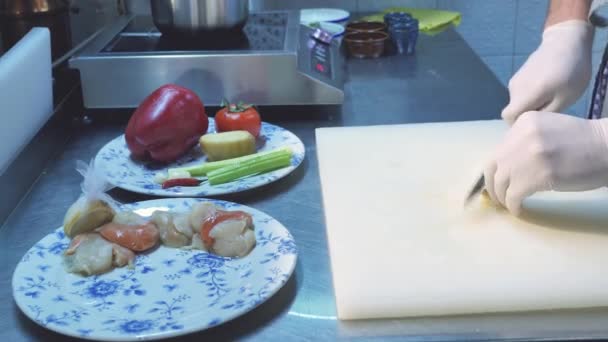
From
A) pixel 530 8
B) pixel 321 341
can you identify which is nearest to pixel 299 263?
pixel 321 341

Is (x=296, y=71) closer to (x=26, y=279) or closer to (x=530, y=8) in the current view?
(x=26, y=279)

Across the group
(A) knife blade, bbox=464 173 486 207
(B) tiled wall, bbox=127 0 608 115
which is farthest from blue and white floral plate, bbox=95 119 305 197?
(B) tiled wall, bbox=127 0 608 115

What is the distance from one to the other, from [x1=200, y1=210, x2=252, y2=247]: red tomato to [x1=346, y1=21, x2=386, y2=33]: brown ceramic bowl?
781 millimetres

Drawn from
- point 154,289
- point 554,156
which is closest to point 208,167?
point 154,289

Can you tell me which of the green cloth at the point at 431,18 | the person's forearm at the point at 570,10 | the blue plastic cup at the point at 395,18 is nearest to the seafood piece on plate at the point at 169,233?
the person's forearm at the point at 570,10

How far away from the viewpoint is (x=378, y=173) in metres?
0.85

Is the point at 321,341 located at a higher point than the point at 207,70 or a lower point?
lower

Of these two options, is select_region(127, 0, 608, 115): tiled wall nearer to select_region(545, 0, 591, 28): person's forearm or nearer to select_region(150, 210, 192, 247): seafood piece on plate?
select_region(545, 0, 591, 28): person's forearm

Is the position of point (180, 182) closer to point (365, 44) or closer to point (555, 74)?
point (555, 74)

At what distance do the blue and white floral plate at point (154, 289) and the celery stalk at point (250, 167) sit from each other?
0.14 m

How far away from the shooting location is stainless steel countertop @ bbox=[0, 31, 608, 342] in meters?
0.60

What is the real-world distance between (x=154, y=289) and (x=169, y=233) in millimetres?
85

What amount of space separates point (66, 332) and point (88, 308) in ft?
0.14

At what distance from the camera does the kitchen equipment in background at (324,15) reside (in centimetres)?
Answer: 147
